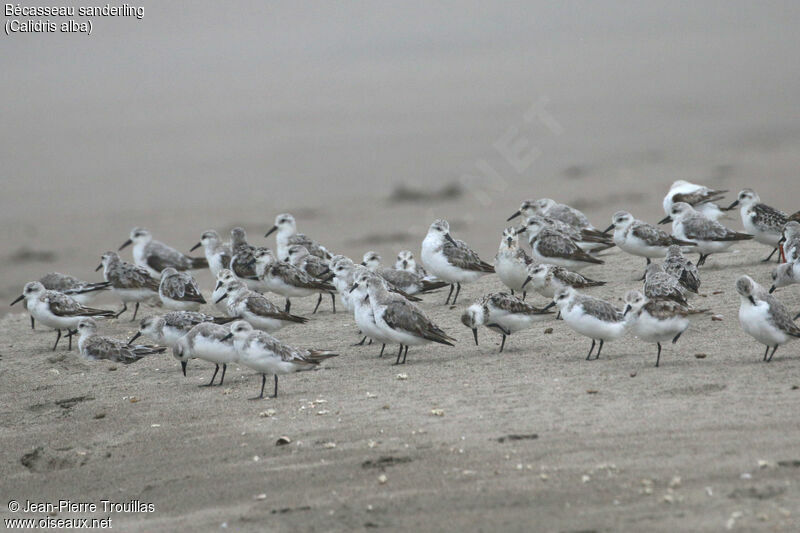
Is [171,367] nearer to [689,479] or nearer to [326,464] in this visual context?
[326,464]

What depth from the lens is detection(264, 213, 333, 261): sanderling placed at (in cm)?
1491

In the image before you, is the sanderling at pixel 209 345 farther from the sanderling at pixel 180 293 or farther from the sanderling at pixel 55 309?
the sanderling at pixel 180 293

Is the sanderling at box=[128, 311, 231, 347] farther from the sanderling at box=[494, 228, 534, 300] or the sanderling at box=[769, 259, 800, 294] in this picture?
the sanderling at box=[769, 259, 800, 294]

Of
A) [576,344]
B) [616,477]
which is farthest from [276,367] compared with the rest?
[616,477]

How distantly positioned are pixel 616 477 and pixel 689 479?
16.4 inches

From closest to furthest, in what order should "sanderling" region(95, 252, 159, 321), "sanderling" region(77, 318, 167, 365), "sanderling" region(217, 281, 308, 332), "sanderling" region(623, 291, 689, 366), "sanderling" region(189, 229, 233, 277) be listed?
"sanderling" region(623, 291, 689, 366), "sanderling" region(77, 318, 167, 365), "sanderling" region(217, 281, 308, 332), "sanderling" region(95, 252, 159, 321), "sanderling" region(189, 229, 233, 277)

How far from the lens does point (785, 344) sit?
30.0 ft

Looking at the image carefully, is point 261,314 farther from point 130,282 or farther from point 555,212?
point 555,212

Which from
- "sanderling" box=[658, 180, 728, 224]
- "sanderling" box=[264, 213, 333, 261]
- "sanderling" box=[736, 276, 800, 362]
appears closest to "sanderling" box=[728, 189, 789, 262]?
"sanderling" box=[658, 180, 728, 224]

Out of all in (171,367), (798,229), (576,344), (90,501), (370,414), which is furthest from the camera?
(798,229)

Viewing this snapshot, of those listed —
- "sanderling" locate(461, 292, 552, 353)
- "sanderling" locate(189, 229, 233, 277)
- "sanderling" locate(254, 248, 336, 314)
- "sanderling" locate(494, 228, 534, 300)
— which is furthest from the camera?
"sanderling" locate(189, 229, 233, 277)

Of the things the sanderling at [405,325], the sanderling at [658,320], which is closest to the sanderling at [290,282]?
the sanderling at [405,325]

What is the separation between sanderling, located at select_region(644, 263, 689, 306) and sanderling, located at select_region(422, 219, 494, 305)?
2.79 m

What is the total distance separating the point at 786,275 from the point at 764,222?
253 centimetres
